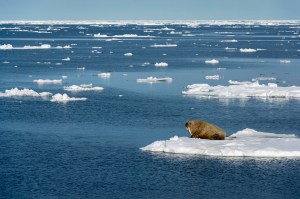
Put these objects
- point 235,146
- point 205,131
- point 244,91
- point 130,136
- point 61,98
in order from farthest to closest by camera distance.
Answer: point 244,91 → point 61,98 → point 130,136 → point 205,131 → point 235,146

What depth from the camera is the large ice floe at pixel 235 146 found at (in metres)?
25.5

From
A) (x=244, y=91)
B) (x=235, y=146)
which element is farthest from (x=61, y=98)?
(x=235, y=146)

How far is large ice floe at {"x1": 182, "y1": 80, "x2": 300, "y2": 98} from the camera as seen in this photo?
42.0 metres

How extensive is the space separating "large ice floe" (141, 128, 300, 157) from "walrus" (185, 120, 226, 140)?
0.45 m

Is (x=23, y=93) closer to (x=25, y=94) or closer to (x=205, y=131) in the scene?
(x=25, y=94)

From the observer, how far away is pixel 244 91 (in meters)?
43.2

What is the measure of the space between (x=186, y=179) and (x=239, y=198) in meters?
2.55

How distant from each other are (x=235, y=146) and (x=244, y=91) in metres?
17.5

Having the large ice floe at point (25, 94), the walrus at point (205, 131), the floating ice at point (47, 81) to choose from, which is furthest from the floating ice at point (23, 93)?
the walrus at point (205, 131)

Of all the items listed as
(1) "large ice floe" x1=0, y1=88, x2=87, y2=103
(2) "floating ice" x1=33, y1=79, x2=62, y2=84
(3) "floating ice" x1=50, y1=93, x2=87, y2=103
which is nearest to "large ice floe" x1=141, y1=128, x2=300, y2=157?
(3) "floating ice" x1=50, y1=93, x2=87, y2=103

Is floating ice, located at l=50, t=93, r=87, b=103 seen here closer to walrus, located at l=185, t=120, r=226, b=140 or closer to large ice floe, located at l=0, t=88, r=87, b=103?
large ice floe, located at l=0, t=88, r=87, b=103

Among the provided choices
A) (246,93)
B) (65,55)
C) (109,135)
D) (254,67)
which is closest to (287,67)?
(254,67)

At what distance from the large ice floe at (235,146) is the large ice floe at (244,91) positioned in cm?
1385

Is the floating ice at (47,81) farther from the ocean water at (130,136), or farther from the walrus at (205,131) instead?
the walrus at (205,131)
